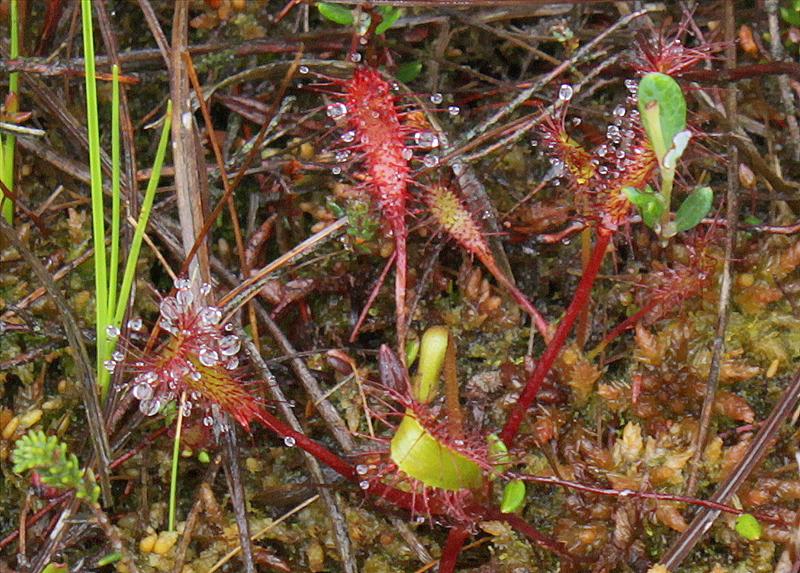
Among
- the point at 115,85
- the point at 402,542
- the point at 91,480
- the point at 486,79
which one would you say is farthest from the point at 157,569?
the point at 486,79

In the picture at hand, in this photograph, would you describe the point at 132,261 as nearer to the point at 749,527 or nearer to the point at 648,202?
the point at 648,202

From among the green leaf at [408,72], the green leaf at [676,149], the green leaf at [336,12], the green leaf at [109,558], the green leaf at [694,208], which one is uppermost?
the green leaf at [336,12]

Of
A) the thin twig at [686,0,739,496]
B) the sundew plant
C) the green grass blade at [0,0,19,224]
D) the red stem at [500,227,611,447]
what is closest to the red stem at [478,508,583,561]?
the sundew plant

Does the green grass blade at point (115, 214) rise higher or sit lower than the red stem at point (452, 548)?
higher

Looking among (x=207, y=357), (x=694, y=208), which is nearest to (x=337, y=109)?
(x=207, y=357)

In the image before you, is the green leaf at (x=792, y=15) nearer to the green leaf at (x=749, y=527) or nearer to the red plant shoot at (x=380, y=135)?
the red plant shoot at (x=380, y=135)

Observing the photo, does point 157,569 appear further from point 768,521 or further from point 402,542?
point 768,521

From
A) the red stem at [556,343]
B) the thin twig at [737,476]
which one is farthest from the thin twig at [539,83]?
the thin twig at [737,476]
